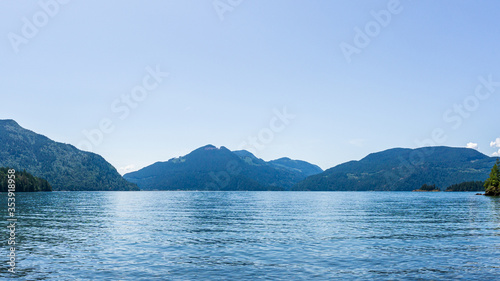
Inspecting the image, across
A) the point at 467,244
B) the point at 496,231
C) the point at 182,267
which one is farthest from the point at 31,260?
the point at 496,231

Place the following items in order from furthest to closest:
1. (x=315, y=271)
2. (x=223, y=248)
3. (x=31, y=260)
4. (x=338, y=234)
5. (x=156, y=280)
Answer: (x=338, y=234) < (x=223, y=248) < (x=31, y=260) < (x=315, y=271) < (x=156, y=280)

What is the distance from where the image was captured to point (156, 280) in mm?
26438

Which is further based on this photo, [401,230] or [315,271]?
[401,230]

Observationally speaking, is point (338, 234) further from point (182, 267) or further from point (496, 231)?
point (182, 267)

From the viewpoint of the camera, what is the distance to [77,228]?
2287 inches

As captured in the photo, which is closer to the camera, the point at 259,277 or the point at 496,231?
the point at 259,277

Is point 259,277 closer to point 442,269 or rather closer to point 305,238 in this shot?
point 442,269

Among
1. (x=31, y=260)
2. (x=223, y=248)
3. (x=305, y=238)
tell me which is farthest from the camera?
(x=305, y=238)

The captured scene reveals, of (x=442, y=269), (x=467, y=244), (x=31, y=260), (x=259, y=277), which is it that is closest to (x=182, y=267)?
(x=259, y=277)

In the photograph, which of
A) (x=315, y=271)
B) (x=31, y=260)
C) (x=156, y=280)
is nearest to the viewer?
(x=156, y=280)

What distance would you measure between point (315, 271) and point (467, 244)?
75.1 ft

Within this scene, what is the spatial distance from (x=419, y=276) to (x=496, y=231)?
33194 millimetres

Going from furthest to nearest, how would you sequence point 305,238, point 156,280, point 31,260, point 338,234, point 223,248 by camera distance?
point 338,234, point 305,238, point 223,248, point 31,260, point 156,280

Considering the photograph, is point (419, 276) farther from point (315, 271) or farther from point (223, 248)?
point (223, 248)
